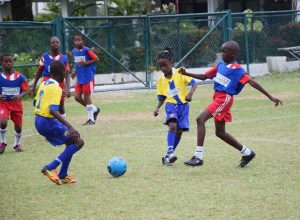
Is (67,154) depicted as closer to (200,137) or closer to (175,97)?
(200,137)

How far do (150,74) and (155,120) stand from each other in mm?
7618

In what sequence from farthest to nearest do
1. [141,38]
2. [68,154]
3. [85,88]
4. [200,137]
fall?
[141,38], [85,88], [200,137], [68,154]

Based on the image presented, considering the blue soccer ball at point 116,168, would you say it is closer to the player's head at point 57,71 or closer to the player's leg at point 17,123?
the player's head at point 57,71

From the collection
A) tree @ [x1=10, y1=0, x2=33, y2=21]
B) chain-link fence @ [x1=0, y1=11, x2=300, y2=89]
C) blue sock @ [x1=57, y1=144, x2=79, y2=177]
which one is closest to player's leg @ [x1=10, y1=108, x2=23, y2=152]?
blue sock @ [x1=57, y1=144, x2=79, y2=177]

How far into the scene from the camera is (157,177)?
926cm

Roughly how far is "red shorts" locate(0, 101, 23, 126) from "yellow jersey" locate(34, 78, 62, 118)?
10.3 feet

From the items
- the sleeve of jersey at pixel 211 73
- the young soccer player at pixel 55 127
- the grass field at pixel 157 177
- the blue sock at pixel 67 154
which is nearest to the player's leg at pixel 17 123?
the grass field at pixel 157 177

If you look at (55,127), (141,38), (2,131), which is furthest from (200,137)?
(141,38)

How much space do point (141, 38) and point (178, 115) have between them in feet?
43.1

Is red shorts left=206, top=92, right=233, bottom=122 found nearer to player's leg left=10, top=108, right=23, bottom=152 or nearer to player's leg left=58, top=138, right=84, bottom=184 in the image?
player's leg left=58, top=138, right=84, bottom=184

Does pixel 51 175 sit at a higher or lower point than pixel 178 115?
lower

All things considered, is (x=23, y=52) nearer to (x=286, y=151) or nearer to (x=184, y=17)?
(x=184, y=17)

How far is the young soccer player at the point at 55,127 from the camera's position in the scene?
888 centimetres

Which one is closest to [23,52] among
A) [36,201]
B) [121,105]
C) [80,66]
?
[121,105]
